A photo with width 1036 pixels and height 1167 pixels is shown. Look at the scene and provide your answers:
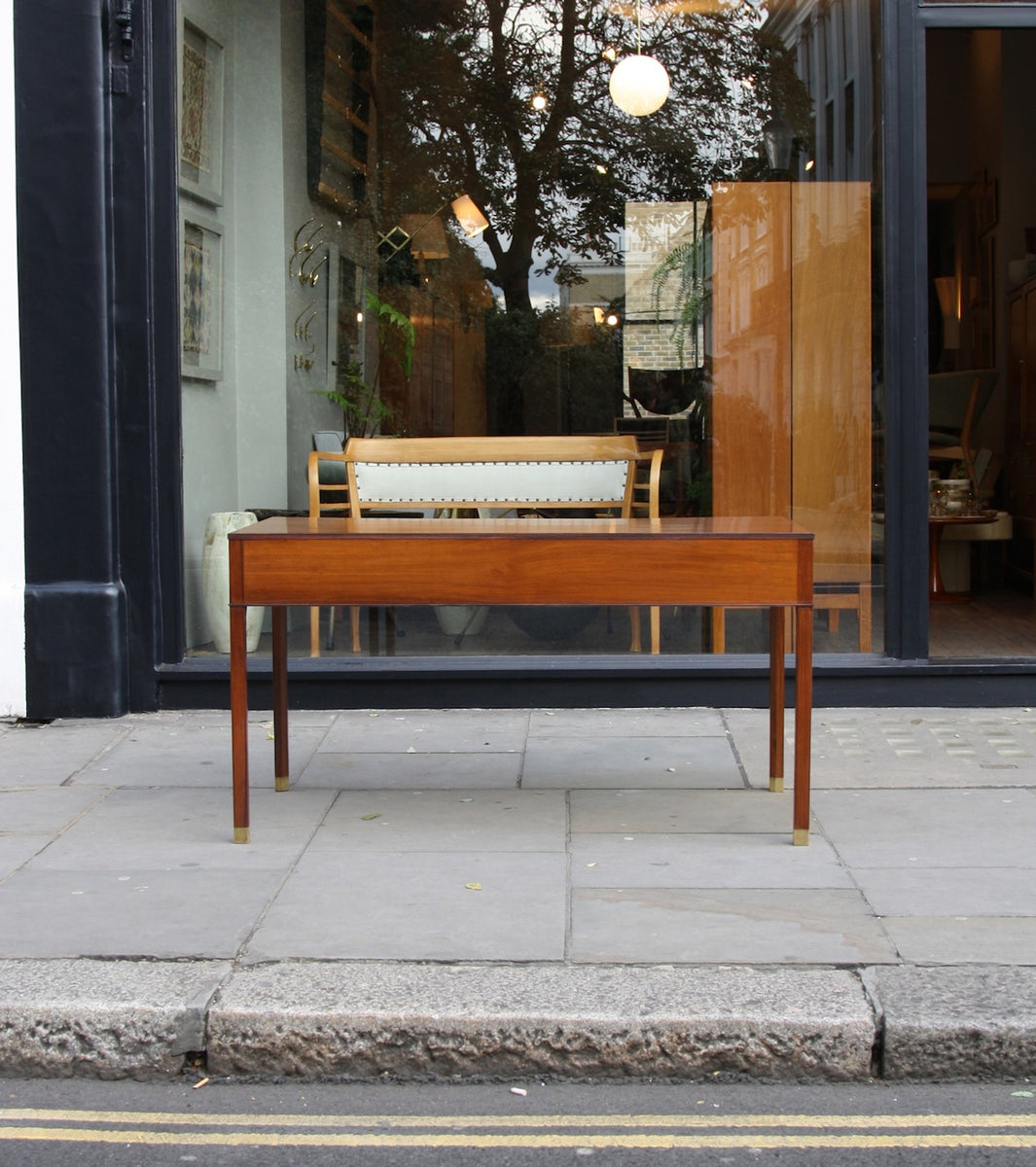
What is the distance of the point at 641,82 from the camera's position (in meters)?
6.96

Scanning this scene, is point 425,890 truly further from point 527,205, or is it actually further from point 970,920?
point 527,205

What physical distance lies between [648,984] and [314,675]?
345 centimetres

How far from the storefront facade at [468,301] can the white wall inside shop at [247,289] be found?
2cm

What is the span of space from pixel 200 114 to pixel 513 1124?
528cm

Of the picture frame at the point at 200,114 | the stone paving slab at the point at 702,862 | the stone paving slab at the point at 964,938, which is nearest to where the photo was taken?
the stone paving slab at the point at 964,938

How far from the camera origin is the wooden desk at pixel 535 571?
162 inches

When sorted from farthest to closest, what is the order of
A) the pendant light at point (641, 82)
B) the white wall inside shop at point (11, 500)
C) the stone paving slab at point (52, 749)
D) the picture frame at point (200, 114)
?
1. the pendant light at point (641, 82)
2. the picture frame at point (200, 114)
3. the white wall inside shop at point (11, 500)
4. the stone paving slab at point (52, 749)

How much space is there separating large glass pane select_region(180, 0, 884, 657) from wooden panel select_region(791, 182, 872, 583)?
0.04 ft

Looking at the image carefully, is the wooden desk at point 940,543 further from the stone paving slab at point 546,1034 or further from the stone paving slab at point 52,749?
the stone paving slab at point 546,1034

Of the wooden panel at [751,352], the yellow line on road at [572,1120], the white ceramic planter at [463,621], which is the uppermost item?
the wooden panel at [751,352]

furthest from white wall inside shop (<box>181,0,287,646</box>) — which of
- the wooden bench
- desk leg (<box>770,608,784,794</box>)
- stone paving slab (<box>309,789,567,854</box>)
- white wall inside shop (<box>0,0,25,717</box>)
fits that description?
desk leg (<box>770,608,784,794</box>)

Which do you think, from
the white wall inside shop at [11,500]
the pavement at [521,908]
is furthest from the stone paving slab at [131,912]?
the white wall inside shop at [11,500]

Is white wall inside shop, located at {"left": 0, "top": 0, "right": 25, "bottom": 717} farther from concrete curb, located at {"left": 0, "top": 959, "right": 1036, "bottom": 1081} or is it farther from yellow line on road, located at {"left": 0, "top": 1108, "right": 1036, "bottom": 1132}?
yellow line on road, located at {"left": 0, "top": 1108, "right": 1036, "bottom": 1132}

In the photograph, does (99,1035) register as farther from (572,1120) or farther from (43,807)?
(43,807)
